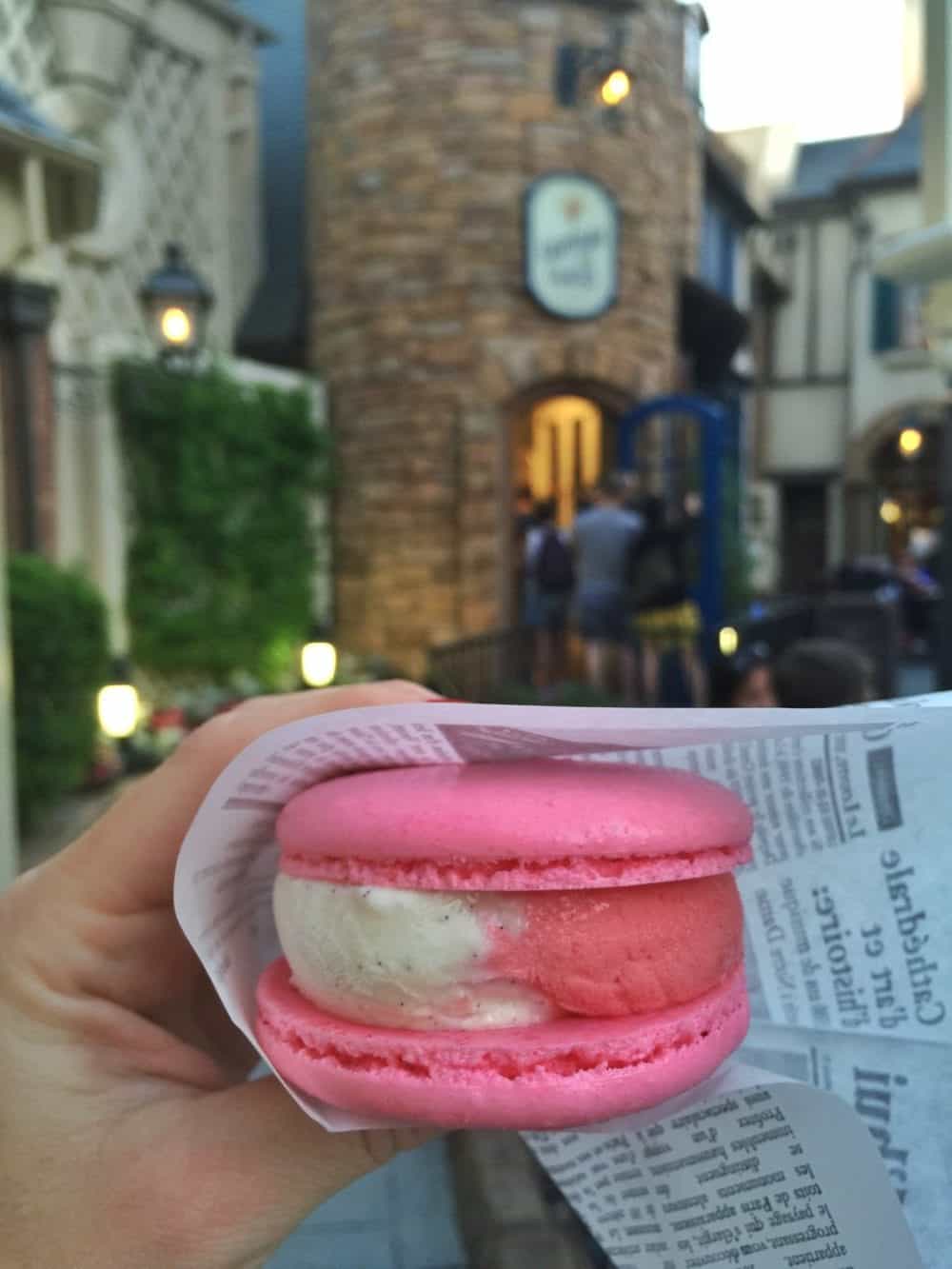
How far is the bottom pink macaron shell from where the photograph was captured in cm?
96

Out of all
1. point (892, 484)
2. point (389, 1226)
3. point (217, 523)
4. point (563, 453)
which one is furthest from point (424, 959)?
point (892, 484)

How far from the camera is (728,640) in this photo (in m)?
7.84

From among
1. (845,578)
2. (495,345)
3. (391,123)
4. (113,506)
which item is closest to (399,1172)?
(113,506)

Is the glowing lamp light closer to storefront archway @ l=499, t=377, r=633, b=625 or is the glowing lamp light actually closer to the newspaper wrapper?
storefront archway @ l=499, t=377, r=633, b=625

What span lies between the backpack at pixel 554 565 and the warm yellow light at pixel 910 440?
35.7ft

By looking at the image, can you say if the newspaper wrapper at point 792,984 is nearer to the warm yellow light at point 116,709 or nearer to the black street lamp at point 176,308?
the warm yellow light at point 116,709

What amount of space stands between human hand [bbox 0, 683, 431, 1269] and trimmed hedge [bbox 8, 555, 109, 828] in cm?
430

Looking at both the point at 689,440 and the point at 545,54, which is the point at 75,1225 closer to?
the point at 545,54

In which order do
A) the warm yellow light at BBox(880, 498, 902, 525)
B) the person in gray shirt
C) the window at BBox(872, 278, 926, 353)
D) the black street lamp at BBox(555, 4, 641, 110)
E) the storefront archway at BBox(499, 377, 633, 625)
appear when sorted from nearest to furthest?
1. the person in gray shirt
2. the black street lamp at BBox(555, 4, 641, 110)
3. the storefront archway at BBox(499, 377, 633, 625)
4. the window at BBox(872, 278, 926, 353)
5. the warm yellow light at BBox(880, 498, 902, 525)

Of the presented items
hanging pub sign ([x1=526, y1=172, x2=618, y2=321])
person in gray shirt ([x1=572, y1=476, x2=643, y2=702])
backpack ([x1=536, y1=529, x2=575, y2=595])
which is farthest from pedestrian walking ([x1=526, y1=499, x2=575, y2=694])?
hanging pub sign ([x1=526, y1=172, x2=618, y2=321])

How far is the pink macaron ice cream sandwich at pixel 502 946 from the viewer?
38.0 inches

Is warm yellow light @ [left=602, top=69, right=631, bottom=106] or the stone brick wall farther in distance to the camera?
the stone brick wall

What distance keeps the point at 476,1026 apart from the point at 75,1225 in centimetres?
55

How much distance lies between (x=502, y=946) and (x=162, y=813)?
0.51 metres
